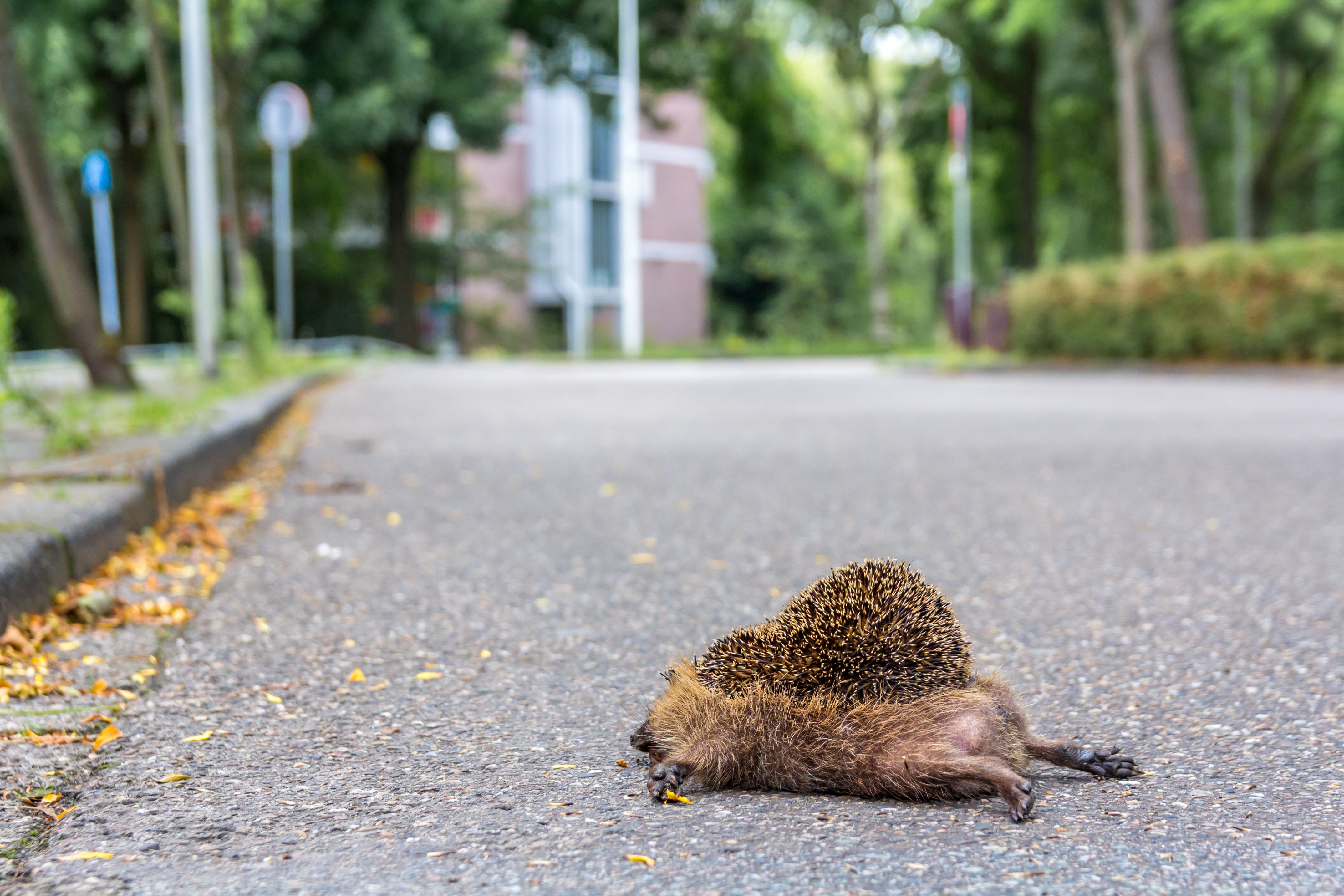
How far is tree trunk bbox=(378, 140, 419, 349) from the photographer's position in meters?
28.0

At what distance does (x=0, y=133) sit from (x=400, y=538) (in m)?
18.4

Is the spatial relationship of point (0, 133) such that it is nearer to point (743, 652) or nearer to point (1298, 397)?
point (1298, 397)

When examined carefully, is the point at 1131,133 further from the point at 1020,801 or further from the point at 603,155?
the point at 1020,801

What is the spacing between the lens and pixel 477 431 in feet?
31.1

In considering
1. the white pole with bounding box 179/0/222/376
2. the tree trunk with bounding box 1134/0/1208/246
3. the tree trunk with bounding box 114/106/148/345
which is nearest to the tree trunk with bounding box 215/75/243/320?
the white pole with bounding box 179/0/222/376

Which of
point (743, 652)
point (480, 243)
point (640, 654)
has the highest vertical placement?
point (480, 243)

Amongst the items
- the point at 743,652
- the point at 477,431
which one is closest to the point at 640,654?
the point at 743,652

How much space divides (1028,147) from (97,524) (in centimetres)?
2947

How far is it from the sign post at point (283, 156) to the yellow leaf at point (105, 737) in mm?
16561

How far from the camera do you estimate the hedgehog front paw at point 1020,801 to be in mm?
2031

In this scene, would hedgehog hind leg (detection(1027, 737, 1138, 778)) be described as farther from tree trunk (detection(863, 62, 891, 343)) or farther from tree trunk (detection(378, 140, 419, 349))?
tree trunk (detection(863, 62, 891, 343))

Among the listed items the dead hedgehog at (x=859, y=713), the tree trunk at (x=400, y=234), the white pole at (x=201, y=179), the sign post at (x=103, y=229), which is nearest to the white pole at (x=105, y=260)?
the sign post at (x=103, y=229)

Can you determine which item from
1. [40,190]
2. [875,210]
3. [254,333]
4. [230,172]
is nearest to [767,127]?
[875,210]

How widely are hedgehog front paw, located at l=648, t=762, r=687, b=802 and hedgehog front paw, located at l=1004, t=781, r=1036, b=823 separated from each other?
55 centimetres
